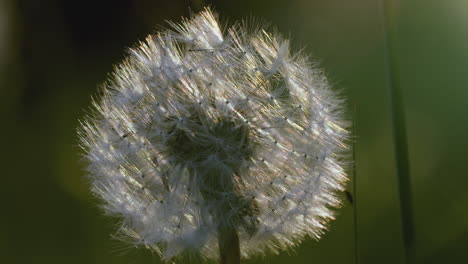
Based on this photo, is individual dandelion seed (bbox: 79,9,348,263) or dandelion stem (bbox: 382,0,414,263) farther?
dandelion stem (bbox: 382,0,414,263)

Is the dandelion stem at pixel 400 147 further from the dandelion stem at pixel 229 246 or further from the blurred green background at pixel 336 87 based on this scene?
the dandelion stem at pixel 229 246

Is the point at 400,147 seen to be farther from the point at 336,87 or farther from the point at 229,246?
the point at 229,246

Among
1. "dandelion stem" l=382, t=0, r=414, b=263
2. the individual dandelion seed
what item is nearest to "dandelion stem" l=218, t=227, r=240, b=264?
the individual dandelion seed

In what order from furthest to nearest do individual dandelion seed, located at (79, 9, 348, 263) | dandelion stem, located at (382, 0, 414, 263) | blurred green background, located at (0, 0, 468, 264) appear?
blurred green background, located at (0, 0, 468, 264), dandelion stem, located at (382, 0, 414, 263), individual dandelion seed, located at (79, 9, 348, 263)

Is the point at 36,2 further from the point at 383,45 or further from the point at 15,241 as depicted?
the point at 383,45

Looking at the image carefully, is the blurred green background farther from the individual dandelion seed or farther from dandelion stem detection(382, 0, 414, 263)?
the individual dandelion seed

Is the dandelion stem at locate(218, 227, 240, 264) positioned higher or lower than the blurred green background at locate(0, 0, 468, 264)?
lower

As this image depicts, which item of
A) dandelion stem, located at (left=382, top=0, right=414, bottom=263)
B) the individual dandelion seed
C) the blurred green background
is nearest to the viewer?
the individual dandelion seed

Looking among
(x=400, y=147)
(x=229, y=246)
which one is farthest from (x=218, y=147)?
(x=400, y=147)
